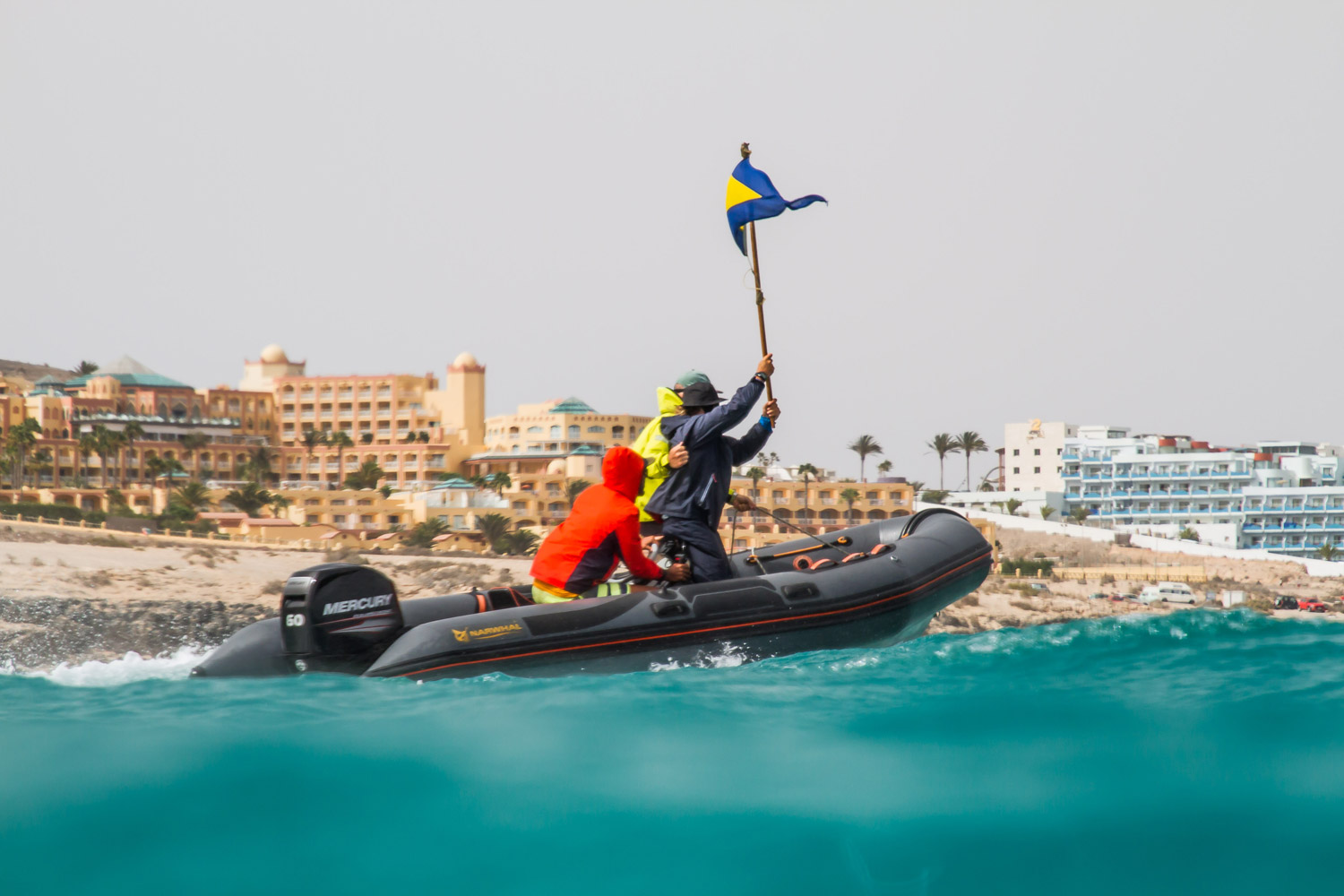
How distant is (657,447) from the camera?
20.9 ft

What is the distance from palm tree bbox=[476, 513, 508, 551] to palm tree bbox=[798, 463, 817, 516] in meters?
17.6

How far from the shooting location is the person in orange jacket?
19.2ft

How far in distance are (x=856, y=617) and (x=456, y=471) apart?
81.9m

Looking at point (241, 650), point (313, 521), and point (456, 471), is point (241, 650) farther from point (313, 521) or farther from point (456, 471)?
point (456, 471)

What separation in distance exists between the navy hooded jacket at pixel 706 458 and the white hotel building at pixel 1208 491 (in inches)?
2963

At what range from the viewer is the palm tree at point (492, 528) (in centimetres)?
6650

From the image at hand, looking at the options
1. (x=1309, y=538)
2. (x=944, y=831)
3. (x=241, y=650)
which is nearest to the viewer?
(x=944, y=831)

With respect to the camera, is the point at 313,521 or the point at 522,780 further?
the point at 313,521

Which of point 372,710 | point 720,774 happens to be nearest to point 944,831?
point 720,774

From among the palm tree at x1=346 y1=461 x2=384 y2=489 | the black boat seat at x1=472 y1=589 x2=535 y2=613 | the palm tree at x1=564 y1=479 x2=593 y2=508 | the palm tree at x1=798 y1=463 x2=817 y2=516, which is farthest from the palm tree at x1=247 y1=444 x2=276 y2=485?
the black boat seat at x1=472 y1=589 x2=535 y2=613

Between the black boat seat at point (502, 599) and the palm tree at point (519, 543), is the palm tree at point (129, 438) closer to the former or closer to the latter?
the palm tree at point (519, 543)

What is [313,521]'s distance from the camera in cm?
7000

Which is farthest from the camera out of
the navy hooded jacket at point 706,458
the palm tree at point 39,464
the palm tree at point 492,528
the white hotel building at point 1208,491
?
the white hotel building at point 1208,491

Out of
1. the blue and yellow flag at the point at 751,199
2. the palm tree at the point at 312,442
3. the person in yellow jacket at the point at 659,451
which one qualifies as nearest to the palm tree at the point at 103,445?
the palm tree at the point at 312,442
